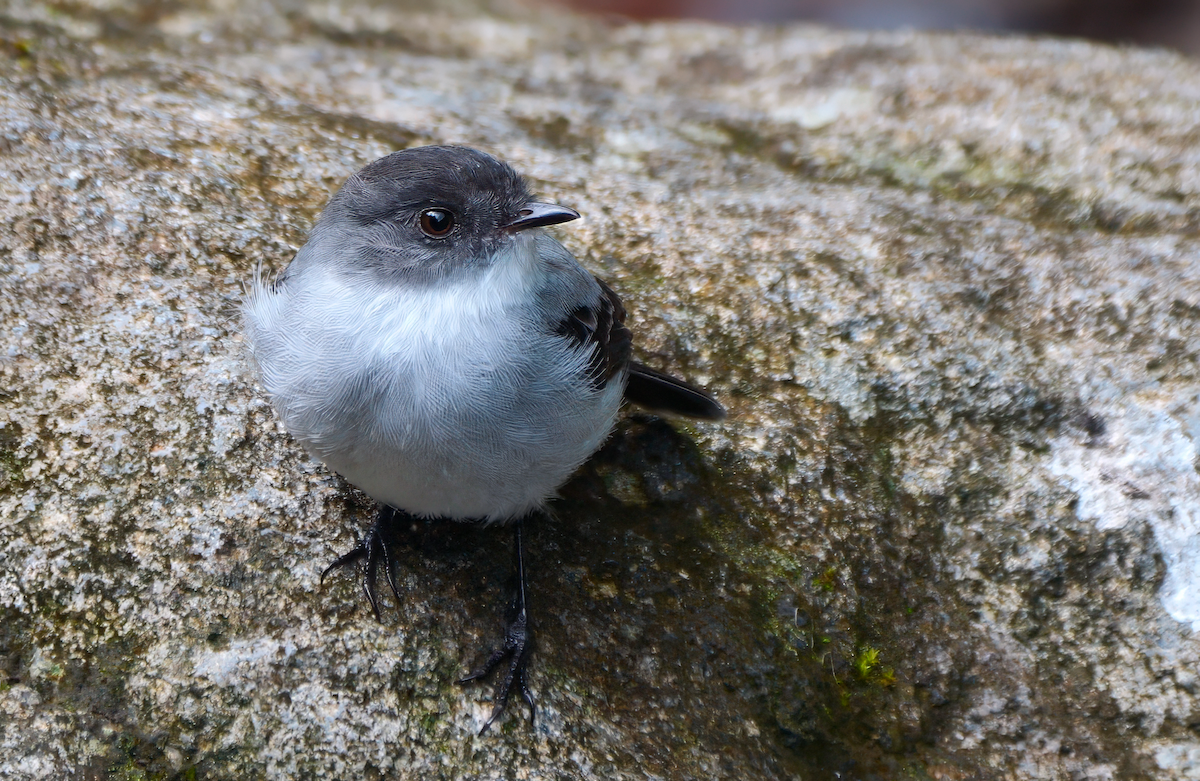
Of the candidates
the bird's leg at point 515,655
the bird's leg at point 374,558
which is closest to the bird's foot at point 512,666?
the bird's leg at point 515,655

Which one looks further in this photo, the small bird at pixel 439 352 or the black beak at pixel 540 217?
the black beak at pixel 540 217

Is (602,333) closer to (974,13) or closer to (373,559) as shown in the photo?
(373,559)

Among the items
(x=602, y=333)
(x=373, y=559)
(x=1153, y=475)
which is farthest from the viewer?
(x=1153, y=475)

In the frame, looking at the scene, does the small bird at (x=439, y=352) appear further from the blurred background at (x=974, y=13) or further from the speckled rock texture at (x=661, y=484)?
the blurred background at (x=974, y=13)

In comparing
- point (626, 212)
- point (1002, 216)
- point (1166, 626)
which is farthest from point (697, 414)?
point (1002, 216)

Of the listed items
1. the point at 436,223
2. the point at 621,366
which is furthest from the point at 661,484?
the point at 436,223

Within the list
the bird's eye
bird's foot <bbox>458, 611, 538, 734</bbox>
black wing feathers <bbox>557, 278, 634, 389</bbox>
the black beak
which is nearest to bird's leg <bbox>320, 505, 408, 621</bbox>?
bird's foot <bbox>458, 611, 538, 734</bbox>

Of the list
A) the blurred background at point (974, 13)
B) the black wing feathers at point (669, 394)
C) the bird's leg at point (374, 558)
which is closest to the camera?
the bird's leg at point (374, 558)

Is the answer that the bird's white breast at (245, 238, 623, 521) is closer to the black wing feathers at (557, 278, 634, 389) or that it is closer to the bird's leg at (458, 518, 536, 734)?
the black wing feathers at (557, 278, 634, 389)

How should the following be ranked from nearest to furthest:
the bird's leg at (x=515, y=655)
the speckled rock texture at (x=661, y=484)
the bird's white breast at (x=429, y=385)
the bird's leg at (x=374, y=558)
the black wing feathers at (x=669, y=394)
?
the bird's white breast at (x=429, y=385), the speckled rock texture at (x=661, y=484), the bird's leg at (x=515, y=655), the bird's leg at (x=374, y=558), the black wing feathers at (x=669, y=394)
